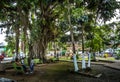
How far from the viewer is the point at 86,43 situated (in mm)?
28703

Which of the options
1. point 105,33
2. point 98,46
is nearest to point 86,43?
point 98,46

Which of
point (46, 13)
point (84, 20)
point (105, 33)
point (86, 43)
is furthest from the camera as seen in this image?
point (105, 33)

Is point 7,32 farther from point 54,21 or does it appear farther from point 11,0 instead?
point 11,0

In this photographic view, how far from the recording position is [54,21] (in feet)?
89.3

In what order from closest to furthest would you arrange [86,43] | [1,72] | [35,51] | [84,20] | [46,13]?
[1,72] → [84,20] → [46,13] → [35,51] → [86,43]

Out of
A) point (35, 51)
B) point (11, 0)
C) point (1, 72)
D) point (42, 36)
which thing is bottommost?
point (1, 72)

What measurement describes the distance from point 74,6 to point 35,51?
8.92m

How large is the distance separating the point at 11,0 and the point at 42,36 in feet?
21.5

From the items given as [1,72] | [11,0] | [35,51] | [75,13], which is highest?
[11,0]

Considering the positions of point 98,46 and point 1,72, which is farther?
point 98,46

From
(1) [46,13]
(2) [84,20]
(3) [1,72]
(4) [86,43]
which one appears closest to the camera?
(3) [1,72]

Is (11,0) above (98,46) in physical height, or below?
above

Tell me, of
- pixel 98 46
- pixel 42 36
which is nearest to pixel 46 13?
pixel 42 36

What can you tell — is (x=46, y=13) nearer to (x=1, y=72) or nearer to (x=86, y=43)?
(x=86, y=43)
